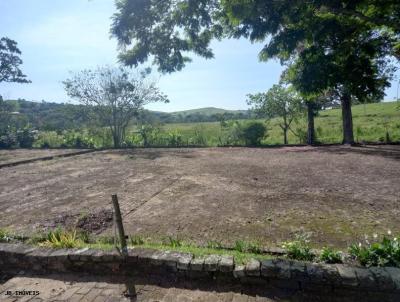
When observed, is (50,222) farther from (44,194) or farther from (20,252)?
(44,194)

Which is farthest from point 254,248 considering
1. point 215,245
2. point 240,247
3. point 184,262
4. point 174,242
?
point 174,242

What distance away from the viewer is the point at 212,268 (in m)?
2.99

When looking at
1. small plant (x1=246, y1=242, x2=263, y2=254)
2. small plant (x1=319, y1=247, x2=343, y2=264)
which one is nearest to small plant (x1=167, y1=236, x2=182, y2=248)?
small plant (x1=246, y1=242, x2=263, y2=254)

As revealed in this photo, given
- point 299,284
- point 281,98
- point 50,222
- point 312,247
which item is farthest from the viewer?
point 281,98

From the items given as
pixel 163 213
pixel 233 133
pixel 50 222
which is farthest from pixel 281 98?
pixel 50 222

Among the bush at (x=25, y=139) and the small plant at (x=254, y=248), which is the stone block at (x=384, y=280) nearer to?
the small plant at (x=254, y=248)

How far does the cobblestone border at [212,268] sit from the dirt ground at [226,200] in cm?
78

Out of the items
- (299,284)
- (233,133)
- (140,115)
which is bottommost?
(299,284)

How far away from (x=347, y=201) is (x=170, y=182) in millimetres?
4008

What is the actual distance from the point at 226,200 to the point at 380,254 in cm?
294

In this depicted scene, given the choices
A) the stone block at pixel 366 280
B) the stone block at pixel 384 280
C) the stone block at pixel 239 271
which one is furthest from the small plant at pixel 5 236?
the stone block at pixel 384 280

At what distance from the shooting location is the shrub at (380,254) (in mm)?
2777

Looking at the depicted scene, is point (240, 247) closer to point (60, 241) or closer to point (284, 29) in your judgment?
point (60, 241)

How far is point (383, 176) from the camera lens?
6.86 m
